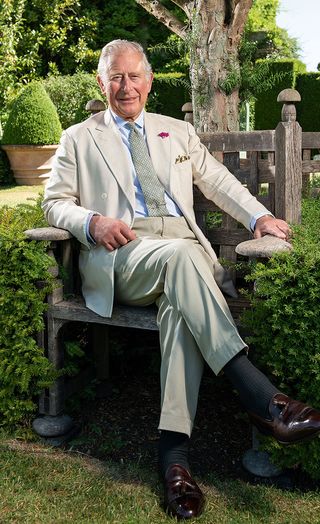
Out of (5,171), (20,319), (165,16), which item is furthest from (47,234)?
(5,171)

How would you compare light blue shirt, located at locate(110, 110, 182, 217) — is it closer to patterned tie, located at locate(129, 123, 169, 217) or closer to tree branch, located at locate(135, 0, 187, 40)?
patterned tie, located at locate(129, 123, 169, 217)

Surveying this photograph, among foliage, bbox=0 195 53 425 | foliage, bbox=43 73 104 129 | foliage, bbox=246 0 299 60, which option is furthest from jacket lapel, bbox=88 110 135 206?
foliage, bbox=246 0 299 60

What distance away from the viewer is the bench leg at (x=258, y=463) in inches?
105

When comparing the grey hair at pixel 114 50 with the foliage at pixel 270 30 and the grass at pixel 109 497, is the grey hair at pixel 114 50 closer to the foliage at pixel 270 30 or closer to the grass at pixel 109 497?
the grass at pixel 109 497

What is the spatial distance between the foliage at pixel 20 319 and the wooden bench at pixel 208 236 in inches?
2.4

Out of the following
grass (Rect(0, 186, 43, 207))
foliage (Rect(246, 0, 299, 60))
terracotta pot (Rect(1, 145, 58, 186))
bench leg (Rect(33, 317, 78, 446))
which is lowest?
bench leg (Rect(33, 317, 78, 446))

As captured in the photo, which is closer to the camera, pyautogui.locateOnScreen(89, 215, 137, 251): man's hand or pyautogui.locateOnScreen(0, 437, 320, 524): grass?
pyautogui.locateOnScreen(0, 437, 320, 524): grass

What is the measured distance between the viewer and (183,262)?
257cm

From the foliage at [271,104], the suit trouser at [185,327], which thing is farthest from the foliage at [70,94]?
the suit trouser at [185,327]

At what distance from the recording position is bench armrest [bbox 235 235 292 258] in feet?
8.38

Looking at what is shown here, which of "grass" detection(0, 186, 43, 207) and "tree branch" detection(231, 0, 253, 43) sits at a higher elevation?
"tree branch" detection(231, 0, 253, 43)

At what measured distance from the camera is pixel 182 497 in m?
2.40

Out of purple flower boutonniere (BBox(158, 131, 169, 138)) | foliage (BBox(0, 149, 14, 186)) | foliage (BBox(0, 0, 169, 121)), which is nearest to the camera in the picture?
purple flower boutonniere (BBox(158, 131, 169, 138))

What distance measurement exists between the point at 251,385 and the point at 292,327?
26 centimetres
